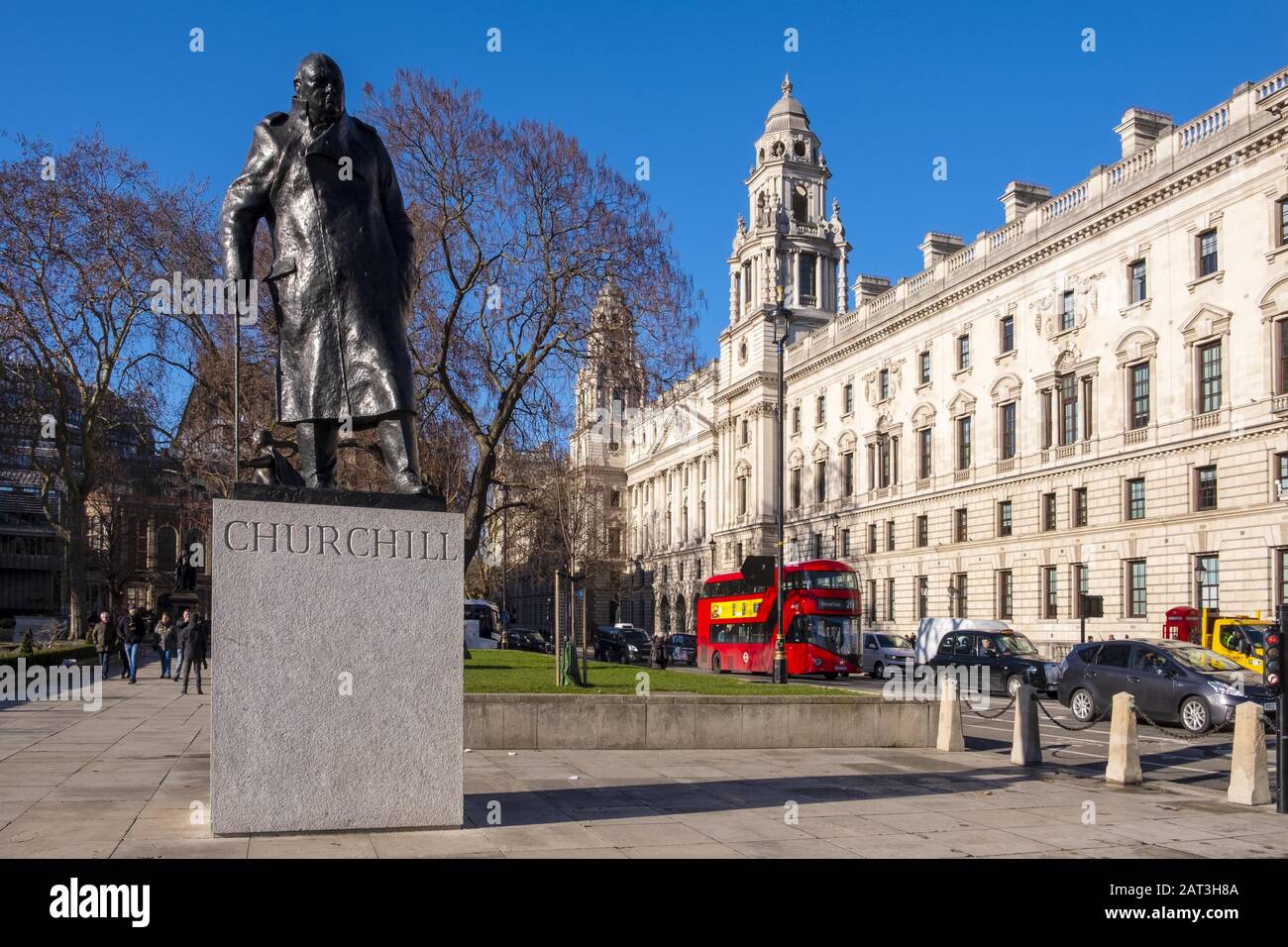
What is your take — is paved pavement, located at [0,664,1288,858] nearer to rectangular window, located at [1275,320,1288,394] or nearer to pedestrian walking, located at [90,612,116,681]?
pedestrian walking, located at [90,612,116,681]

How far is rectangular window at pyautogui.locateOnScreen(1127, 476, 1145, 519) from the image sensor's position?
4734 cm

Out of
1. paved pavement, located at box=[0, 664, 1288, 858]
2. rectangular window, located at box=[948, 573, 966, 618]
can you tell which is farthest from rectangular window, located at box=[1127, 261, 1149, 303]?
paved pavement, located at box=[0, 664, 1288, 858]

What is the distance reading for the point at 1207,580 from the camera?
43375mm

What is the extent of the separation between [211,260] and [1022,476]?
36386 millimetres

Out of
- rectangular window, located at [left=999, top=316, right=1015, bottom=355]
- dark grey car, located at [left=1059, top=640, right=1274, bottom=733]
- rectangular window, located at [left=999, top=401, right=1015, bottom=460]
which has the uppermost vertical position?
rectangular window, located at [left=999, top=316, right=1015, bottom=355]

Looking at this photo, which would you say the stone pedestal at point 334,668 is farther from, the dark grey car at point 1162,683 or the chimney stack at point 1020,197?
the chimney stack at point 1020,197

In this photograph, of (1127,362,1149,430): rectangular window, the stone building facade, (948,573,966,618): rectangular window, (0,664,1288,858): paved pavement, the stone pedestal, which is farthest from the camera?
(948,573,966,618): rectangular window

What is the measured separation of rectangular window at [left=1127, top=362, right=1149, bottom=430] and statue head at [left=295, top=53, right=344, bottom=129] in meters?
43.3

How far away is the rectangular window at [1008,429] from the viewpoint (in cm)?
5691

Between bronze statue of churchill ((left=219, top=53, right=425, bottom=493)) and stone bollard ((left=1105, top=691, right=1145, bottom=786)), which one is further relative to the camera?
stone bollard ((left=1105, top=691, right=1145, bottom=786))

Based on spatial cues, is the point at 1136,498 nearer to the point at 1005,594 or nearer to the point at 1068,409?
the point at 1068,409

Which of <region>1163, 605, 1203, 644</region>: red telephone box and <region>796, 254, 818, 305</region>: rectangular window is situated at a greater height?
<region>796, 254, 818, 305</region>: rectangular window

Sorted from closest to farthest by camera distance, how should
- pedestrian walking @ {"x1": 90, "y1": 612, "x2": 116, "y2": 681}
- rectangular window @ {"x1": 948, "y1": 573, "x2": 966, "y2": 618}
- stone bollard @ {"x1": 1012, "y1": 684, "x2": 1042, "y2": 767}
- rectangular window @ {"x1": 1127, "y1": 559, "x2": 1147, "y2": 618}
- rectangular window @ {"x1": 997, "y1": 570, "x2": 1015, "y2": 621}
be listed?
stone bollard @ {"x1": 1012, "y1": 684, "x2": 1042, "y2": 767}
pedestrian walking @ {"x1": 90, "y1": 612, "x2": 116, "y2": 681}
rectangular window @ {"x1": 1127, "y1": 559, "x2": 1147, "y2": 618}
rectangular window @ {"x1": 997, "y1": 570, "x2": 1015, "y2": 621}
rectangular window @ {"x1": 948, "y1": 573, "x2": 966, "y2": 618}

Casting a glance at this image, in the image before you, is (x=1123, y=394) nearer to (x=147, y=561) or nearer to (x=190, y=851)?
(x=190, y=851)
